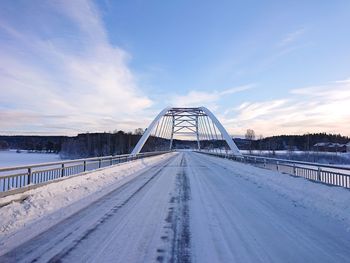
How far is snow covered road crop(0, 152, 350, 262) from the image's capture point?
4.72 m

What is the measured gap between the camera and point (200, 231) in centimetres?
612

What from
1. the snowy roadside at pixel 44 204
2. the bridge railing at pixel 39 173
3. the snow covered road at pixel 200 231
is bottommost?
the snow covered road at pixel 200 231

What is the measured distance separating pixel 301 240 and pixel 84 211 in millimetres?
4908

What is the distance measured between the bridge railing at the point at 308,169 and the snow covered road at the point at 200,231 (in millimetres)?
1178

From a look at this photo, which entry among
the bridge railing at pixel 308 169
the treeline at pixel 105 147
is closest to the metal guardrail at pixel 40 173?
the bridge railing at pixel 308 169

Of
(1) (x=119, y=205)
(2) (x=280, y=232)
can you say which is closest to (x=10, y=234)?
(1) (x=119, y=205)

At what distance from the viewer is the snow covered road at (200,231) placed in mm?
4719

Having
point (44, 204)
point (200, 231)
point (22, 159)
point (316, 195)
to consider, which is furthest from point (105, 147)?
point (200, 231)

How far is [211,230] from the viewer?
20.4 feet

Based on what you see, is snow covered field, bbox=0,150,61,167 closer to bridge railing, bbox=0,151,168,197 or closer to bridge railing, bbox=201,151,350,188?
bridge railing, bbox=0,151,168,197

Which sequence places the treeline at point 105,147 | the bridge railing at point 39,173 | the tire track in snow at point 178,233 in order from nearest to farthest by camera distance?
the tire track in snow at point 178,233
the bridge railing at point 39,173
the treeline at point 105,147

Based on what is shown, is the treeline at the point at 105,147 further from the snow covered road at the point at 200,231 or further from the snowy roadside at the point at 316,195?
the snow covered road at the point at 200,231

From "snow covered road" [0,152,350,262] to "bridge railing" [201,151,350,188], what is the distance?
1178 millimetres

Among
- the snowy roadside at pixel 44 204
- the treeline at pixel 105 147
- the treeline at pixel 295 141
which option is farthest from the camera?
the treeline at pixel 295 141
